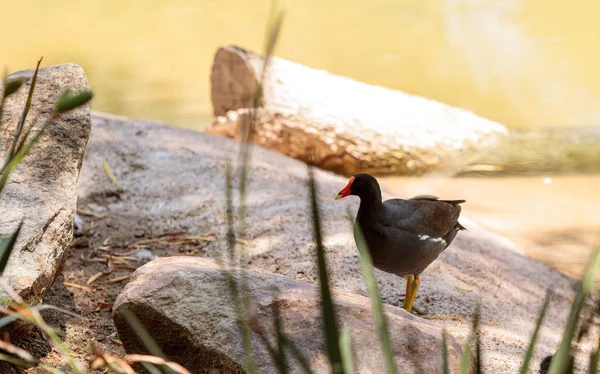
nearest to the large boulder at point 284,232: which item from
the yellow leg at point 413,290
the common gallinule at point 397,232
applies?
the yellow leg at point 413,290

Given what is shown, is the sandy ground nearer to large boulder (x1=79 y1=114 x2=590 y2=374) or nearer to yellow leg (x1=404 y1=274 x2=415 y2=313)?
large boulder (x1=79 y1=114 x2=590 y2=374)

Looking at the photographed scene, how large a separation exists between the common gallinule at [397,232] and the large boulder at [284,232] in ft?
0.79

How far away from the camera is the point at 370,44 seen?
39.2 ft

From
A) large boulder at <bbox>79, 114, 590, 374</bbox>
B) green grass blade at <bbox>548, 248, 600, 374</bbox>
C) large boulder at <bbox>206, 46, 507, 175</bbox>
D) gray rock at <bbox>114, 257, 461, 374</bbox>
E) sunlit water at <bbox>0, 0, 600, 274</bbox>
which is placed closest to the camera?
green grass blade at <bbox>548, 248, 600, 374</bbox>

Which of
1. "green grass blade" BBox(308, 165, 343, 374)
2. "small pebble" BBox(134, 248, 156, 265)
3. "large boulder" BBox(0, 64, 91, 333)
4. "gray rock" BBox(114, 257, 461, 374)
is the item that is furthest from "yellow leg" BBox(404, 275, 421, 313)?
"green grass blade" BBox(308, 165, 343, 374)

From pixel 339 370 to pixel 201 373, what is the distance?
1458 millimetres

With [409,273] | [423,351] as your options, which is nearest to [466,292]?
[409,273]

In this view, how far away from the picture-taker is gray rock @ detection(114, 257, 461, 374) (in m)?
2.33

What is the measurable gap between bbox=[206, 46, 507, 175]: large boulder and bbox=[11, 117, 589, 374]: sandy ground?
1203 millimetres

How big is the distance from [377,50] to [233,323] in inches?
380

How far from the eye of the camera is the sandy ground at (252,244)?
3.51 metres

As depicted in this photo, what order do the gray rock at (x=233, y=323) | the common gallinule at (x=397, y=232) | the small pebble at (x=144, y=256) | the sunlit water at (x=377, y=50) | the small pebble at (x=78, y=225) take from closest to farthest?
1. the gray rock at (x=233, y=323)
2. the common gallinule at (x=397, y=232)
3. the small pebble at (x=144, y=256)
4. the small pebble at (x=78, y=225)
5. the sunlit water at (x=377, y=50)

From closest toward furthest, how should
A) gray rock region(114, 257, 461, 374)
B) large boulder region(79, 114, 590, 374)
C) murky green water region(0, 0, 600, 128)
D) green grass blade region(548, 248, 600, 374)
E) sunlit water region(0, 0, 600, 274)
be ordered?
1. green grass blade region(548, 248, 600, 374)
2. gray rock region(114, 257, 461, 374)
3. large boulder region(79, 114, 590, 374)
4. sunlit water region(0, 0, 600, 274)
5. murky green water region(0, 0, 600, 128)

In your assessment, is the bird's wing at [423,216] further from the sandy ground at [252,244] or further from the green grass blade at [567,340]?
the green grass blade at [567,340]
